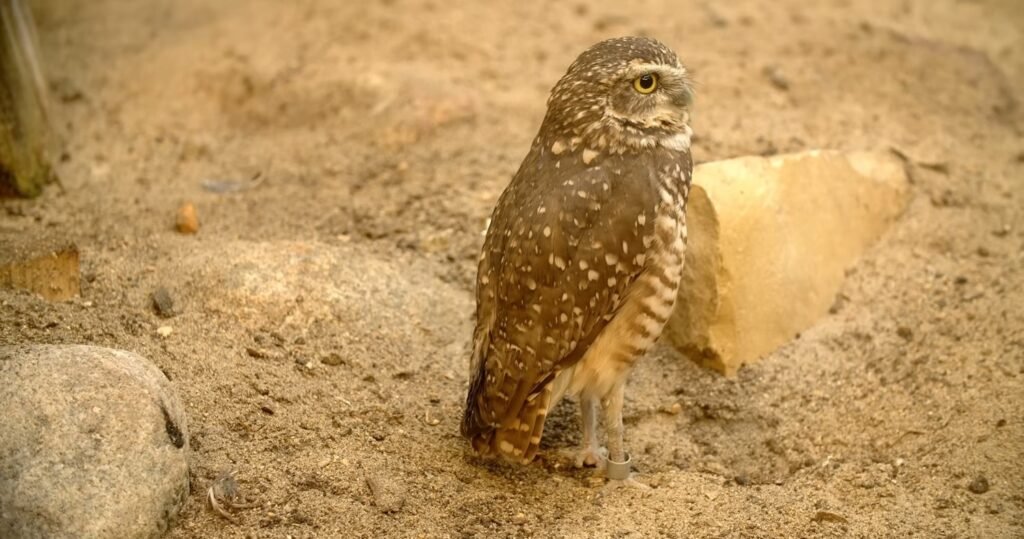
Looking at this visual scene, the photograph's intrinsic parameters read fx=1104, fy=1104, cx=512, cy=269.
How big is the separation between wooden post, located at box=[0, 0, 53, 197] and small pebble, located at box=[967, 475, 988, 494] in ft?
15.3

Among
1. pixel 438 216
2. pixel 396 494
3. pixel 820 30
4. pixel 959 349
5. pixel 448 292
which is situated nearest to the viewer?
pixel 396 494

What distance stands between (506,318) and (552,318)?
188 millimetres

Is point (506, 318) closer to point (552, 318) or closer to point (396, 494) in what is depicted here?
point (552, 318)

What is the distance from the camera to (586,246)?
4.01m

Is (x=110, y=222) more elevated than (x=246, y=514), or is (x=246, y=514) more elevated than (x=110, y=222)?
(x=110, y=222)

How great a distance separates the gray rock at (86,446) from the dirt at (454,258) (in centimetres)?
27

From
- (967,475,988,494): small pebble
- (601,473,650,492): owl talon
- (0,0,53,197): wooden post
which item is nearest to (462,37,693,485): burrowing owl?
(601,473,650,492): owl talon

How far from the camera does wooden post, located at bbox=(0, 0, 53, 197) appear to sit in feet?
18.1

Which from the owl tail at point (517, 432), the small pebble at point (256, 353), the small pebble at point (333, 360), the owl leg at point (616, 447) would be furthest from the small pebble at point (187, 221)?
the owl leg at point (616, 447)

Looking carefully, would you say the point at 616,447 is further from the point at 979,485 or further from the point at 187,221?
the point at 187,221

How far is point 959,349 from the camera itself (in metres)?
4.90

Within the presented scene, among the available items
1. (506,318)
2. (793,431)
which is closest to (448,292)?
(506,318)

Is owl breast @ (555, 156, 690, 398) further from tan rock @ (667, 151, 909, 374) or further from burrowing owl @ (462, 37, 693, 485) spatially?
tan rock @ (667, 151, 909, 374)

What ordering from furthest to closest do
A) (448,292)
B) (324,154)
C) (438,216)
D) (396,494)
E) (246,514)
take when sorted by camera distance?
1. (324,154)
2. (438,216)
3. (448,292)
4. (396,494)
5. (246,514)
